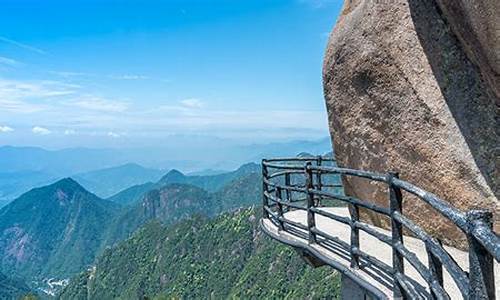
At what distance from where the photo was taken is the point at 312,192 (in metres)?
8.39

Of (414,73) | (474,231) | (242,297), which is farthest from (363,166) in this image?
(242,297)

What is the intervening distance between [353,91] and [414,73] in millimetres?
1310

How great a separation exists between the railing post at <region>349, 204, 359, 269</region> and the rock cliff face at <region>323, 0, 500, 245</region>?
57.7 inches

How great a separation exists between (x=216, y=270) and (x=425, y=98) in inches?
6382

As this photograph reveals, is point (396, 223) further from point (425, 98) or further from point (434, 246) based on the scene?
point (425, 98)

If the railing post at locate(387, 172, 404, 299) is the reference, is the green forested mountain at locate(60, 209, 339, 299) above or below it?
below

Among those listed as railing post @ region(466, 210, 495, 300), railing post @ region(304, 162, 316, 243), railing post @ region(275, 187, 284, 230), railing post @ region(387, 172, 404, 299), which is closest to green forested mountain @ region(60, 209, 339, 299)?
railing post @ region(275, 187, 284, 230)

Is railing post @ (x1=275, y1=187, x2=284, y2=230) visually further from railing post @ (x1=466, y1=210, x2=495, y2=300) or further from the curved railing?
railing post @ (x1=466, y1=210, x2=495, y2=300)

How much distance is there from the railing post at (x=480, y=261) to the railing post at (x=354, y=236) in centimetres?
353

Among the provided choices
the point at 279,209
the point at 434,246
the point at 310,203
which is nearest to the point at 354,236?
the point at 310,203

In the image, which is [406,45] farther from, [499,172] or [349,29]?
[499,172]

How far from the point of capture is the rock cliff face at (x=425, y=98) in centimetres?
727

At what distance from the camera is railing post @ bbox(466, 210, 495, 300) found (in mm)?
3172

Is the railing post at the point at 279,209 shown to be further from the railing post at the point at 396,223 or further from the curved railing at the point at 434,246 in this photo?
the railing post at the point at 396,223
